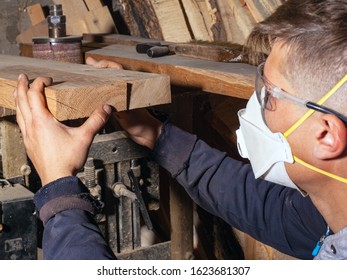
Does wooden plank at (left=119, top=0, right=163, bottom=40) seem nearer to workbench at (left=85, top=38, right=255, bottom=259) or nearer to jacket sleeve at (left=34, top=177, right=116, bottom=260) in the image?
workbench at (left=85, top=38, right=255, bottom=259)

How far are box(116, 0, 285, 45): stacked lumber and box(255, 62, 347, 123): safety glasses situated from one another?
5.67 feet

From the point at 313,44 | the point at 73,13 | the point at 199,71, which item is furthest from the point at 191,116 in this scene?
the point at 73,13

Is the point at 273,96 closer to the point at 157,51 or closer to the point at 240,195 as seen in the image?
the point at 240,195

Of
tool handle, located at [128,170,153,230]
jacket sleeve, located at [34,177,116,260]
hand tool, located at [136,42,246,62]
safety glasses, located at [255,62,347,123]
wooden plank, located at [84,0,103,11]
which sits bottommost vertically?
tool handle, located at [128,170,153,230]

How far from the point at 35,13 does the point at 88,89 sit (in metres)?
2.52

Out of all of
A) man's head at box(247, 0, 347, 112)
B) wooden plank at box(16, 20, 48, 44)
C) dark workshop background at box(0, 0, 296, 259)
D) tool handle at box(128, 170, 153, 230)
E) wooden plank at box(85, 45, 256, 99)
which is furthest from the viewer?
wooden plank at box(16, 20, 48, 44)

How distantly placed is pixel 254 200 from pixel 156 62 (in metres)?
0.66

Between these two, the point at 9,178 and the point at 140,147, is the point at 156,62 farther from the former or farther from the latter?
the point at 9,178

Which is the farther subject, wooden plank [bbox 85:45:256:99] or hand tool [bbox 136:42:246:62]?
hand tool [bbox 136:42:246:62]

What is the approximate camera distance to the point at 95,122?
1.83m

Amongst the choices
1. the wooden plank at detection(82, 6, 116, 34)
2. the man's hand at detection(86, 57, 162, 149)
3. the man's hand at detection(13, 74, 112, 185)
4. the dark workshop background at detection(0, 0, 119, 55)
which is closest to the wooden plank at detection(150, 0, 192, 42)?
the wooden plank at detection(82, 6, 116, 34)

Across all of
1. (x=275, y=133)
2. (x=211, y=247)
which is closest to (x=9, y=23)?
(x=211, y=247)

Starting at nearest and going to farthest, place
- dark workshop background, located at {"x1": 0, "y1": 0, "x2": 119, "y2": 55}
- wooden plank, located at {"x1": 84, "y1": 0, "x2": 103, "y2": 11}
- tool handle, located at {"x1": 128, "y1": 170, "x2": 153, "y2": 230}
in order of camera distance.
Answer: tool handle, located at {"x1": 128, "y1": 170, "x2": 153, "y2": 230}, wooden plank, located at {"x1": 84, "y1": 0, "x2": 103, "y2": 11}, dark workshop background, located at {"x1": 0, "y1": 0, "x2": 119, "y2": 55}

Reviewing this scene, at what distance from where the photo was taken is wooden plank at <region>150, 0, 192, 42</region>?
3.94 meters
